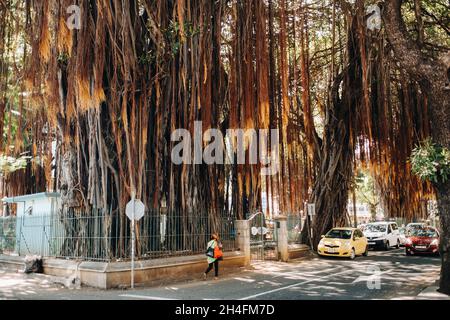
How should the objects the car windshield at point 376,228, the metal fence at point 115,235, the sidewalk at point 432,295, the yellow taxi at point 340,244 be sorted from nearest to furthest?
the sidewalk at point 432,295 → the metal fence at point 115,235 → the yellow taxi at point 340,244 → the car windshield at point 376,228

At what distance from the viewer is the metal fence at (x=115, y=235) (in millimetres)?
10133

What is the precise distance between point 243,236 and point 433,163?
286 inches

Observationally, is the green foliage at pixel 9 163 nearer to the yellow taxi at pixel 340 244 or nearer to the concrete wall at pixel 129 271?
the concrete wall at pixel 129 271

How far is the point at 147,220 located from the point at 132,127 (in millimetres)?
2626

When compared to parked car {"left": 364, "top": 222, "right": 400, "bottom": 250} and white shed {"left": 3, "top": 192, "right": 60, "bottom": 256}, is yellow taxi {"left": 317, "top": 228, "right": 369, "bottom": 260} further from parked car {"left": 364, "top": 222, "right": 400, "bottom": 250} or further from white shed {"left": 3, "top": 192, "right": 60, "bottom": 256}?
white shed {"left": 3, "top": 192, "right": 60, "bottom": 256}

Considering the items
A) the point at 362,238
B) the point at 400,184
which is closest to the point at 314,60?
the point at 400,184

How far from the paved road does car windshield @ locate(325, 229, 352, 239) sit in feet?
11.2

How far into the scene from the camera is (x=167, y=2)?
392 inches

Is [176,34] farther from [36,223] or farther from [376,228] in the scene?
[376,228]

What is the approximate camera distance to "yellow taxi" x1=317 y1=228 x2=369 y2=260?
15875 millimetres

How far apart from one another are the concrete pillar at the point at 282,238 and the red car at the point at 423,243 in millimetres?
5993

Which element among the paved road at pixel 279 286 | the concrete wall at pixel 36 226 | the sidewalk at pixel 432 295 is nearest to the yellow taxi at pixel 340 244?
the paved road at pixel 279 286

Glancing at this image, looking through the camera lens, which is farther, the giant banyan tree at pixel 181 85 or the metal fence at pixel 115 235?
the metal fence at pixel 115 235

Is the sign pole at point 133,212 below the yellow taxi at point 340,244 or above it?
above
